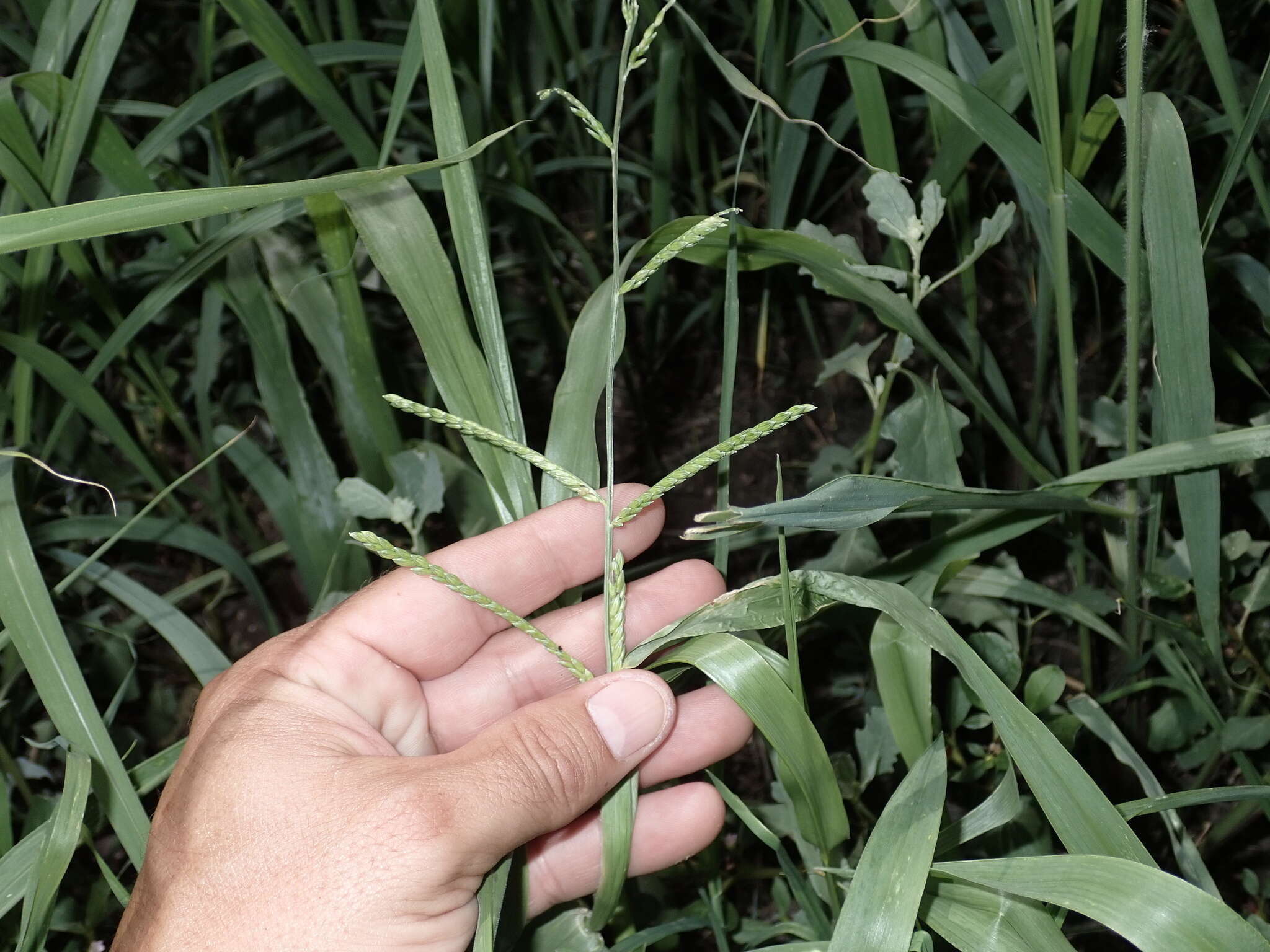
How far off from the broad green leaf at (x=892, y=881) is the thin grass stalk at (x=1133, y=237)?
15.3 inches

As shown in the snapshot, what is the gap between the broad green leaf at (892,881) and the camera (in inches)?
22.2

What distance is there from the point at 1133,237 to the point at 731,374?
33 centimetres

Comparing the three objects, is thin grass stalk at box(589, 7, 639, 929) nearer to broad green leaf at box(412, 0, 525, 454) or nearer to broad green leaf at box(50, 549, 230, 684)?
broad green leaf at box(412, 0, 525, 454)

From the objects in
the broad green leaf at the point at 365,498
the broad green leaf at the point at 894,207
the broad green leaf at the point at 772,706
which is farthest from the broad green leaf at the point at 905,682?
the broad green leaf at the point at 365,498

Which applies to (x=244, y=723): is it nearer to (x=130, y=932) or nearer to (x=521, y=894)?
(x=130, y=932)

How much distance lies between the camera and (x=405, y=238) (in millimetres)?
797

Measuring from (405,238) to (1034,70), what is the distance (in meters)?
0.51

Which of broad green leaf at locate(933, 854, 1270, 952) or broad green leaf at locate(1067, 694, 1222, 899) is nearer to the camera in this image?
broad green leaf at locate(933, 854, 1270, 952)

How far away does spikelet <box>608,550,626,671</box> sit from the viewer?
Answer: 75 cm

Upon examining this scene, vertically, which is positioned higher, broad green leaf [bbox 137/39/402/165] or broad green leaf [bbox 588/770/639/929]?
broad green leaf [bbox 137/39/402/165]

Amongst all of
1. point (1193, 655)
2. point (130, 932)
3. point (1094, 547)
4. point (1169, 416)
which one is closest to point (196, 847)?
point (130, 932)

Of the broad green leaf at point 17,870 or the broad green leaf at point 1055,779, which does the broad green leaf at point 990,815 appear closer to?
the broad green leaf at point 1055,779

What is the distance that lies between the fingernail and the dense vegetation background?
10cm

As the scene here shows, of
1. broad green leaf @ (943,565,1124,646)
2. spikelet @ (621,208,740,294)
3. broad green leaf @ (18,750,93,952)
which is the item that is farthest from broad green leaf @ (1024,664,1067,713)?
broad green leaf @ (18,750,93,952)
